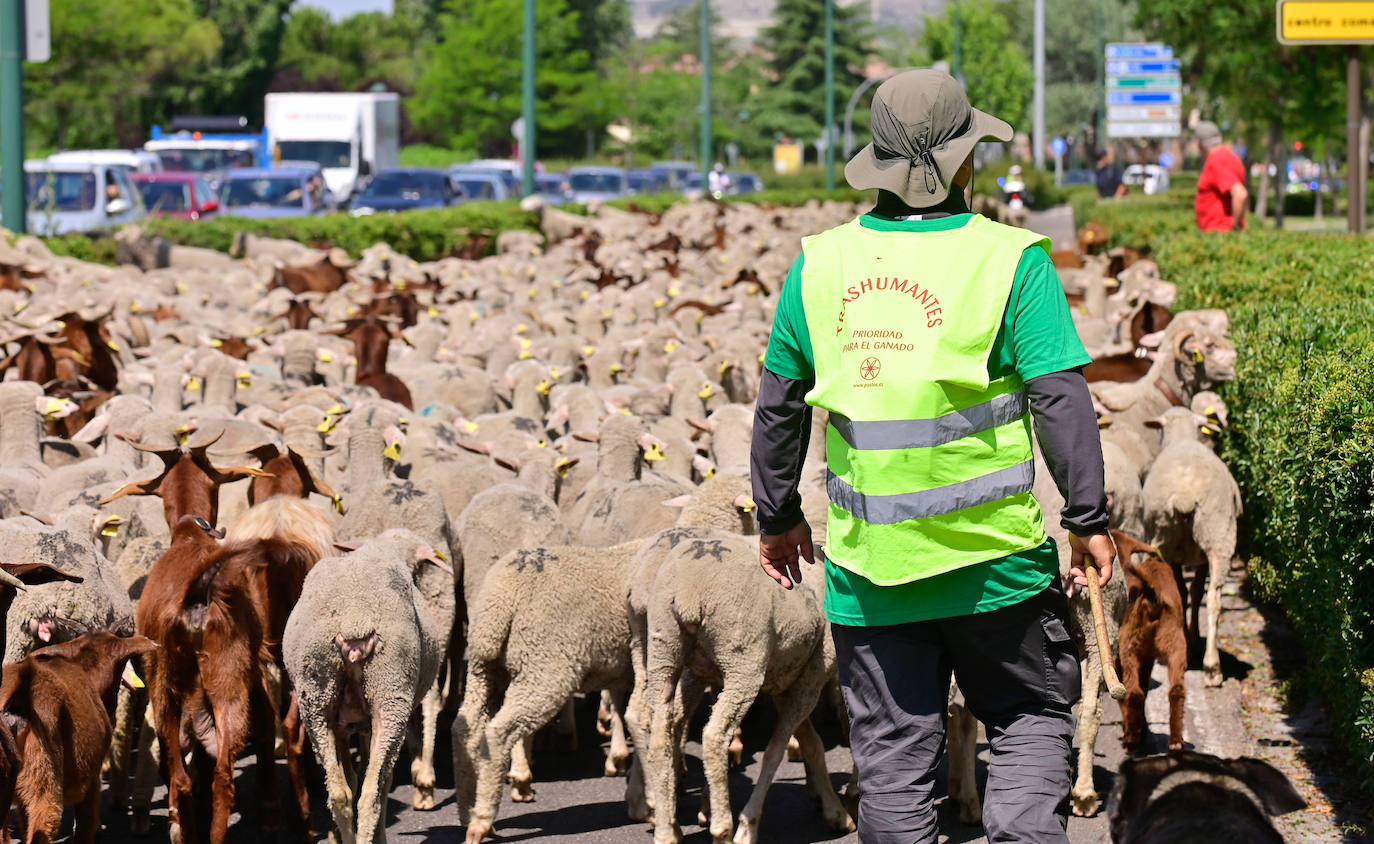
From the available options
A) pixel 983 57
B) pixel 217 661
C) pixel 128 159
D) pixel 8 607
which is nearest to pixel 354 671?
pixel 217 661

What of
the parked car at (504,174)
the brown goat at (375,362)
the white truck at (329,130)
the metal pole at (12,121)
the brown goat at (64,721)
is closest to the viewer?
the brown goat at (64,721)

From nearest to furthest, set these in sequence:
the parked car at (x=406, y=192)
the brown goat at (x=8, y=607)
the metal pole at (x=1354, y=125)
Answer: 1. the brown goat at (x=8, y=607)
2. the metal pole at (x=1354, y=125)
3. the parked car at (x=406, y=192)

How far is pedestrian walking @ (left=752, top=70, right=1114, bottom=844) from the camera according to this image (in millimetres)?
4215

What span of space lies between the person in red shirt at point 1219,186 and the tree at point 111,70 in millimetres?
46162

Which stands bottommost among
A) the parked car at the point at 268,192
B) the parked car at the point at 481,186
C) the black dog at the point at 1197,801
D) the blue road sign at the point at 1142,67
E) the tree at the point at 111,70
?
the black dog at the point at 1197,801

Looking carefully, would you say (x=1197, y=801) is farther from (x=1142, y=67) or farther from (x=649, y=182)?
(x=649, y=182)

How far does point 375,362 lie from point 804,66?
75.4 metres

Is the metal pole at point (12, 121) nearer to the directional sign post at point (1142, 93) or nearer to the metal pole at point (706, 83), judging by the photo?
the metal pole at point (706, 83)

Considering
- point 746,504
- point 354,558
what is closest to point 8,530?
point 354,558

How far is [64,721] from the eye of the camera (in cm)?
580

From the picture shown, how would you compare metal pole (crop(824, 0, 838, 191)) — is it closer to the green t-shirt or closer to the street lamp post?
the street lamp post

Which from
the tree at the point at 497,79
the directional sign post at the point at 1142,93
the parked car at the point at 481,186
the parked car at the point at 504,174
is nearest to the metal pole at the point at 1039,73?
the directional sign post at the point at 1142,93

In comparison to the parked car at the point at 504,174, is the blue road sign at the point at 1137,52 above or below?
above

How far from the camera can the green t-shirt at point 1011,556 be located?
421cm
